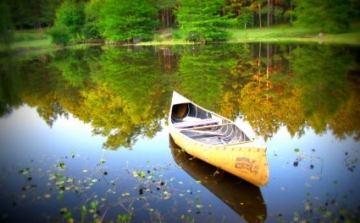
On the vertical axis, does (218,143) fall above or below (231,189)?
above

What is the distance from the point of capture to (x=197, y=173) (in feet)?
31.9

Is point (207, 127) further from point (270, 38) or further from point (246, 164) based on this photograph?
point (270, 38)

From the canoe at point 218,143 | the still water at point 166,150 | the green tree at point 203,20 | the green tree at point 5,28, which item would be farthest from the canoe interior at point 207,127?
the green tree at point 203,20

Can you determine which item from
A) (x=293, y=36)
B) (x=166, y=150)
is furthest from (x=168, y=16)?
(x=166, y=150)

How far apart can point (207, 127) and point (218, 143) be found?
4.20 feet

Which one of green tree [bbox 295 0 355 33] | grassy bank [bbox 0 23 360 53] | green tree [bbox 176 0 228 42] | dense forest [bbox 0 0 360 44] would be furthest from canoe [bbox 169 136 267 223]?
green tree [bbox 176 0 228 42]

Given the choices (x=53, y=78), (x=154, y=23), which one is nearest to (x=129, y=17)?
(x=154, y=23)

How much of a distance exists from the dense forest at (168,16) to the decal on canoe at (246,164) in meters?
36.7

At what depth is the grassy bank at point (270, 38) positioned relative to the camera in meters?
42.1

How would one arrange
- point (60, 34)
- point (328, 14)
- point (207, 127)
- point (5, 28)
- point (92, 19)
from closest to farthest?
point (207, 127) < point (5, 28) < point (328, 14) < point (60, 34) < point (92, 19)

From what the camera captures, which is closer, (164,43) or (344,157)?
(344,157)

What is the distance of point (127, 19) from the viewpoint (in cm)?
5431

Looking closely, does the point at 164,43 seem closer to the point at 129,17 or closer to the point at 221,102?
the point at 129,17

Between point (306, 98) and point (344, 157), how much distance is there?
23.8ft
